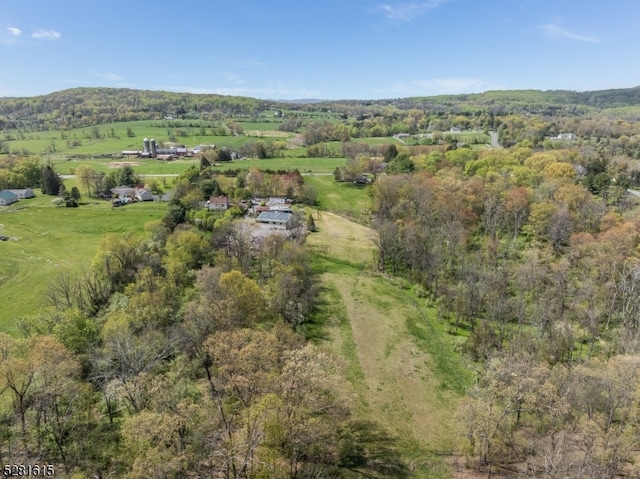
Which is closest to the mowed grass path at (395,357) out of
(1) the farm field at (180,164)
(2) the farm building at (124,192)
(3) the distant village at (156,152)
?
(2) the farm building at (124,192)

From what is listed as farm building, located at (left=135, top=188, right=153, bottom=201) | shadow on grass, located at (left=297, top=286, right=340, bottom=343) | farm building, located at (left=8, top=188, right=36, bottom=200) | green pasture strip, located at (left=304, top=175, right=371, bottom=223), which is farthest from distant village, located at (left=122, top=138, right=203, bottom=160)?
shadow on grass, located at (left=297, top=286, right=340, bottom=343)

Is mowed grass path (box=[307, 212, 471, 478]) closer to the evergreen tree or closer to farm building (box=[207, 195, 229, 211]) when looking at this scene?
→ the evergreen tree

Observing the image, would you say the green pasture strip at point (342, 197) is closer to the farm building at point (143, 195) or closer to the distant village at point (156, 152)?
the farm building at point (143, 195)

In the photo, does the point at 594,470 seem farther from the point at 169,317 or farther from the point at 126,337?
the point at 169,317

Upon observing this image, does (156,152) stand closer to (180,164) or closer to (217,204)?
(180,164)

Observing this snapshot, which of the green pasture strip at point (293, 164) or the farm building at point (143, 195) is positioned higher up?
the green pasture strip at point (293, 164)

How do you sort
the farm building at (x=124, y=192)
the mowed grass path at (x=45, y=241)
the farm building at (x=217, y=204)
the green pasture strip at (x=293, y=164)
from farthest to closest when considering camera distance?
the green pasture strip at (x=293, y=164) → the farm building at (x=124, y=192) → the farm building at (x=217, y=204) → the mowed grass path at (x=45, y=241)

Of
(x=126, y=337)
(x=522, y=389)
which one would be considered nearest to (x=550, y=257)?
(x=522, y=389)
